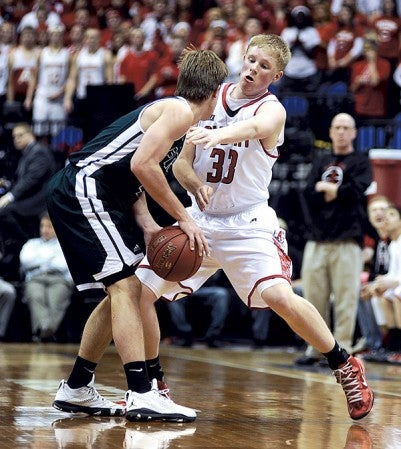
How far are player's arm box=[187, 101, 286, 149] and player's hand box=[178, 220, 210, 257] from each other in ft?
1.41

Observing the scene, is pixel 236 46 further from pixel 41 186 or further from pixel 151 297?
pixel 151 297

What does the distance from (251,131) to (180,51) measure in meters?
9.75

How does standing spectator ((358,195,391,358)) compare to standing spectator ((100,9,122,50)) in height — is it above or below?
below

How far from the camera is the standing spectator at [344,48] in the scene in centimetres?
1508

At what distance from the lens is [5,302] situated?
12391mm

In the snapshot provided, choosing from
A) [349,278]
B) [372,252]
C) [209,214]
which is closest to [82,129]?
[372,252]

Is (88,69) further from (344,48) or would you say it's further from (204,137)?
(204,137)

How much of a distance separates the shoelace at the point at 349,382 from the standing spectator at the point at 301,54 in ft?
29.9

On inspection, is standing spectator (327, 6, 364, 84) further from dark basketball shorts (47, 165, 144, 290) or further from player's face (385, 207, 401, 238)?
dark basketball shorts (47, 165, 144, 290)

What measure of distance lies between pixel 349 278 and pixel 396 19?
257 inches

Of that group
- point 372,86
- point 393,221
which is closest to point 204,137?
point 393,221

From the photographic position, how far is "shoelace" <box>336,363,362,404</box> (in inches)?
236

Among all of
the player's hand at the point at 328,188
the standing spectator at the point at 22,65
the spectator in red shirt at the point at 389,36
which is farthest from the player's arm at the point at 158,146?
the standing spectator at the point at 22,65

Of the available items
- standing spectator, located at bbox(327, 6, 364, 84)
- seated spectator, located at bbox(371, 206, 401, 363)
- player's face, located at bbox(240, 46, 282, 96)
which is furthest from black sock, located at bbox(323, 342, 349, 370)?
standing spectator, located at bbox(327, 6, 364, 84)
